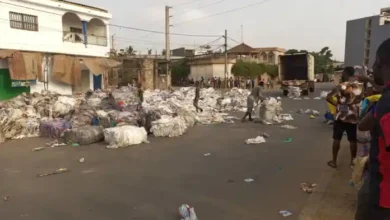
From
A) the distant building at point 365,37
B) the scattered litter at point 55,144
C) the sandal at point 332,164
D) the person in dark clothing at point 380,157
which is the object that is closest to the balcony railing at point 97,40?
the scattered litter at point 55,144

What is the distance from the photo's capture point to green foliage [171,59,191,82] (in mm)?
44188

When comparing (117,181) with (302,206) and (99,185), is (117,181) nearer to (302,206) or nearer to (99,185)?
(99,185)

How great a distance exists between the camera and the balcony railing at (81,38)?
67.3ft

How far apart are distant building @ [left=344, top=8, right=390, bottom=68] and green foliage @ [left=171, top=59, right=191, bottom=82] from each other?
3047 centimetres

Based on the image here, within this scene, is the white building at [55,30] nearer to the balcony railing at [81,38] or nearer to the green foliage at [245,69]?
the balcony railing at [81,38]

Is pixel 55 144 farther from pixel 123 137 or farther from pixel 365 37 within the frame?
pixel 365 37

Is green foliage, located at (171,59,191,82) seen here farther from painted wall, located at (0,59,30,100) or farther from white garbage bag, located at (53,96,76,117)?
white garbage bag, located at (53,96,76,117)

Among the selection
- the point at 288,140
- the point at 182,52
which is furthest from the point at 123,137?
the point at 182,52

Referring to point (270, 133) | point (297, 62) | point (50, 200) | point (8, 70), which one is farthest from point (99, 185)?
point (297, 62)

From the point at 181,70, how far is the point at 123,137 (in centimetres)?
3683

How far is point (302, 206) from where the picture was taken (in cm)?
403

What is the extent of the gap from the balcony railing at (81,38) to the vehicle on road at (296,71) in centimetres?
1227

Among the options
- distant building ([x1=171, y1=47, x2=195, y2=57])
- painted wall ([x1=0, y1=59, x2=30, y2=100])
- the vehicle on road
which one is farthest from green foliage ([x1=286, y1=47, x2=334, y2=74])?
painted wall ([x1=0, y1=59, x2=30, y2=100])

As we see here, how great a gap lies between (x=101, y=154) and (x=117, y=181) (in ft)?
7.09
